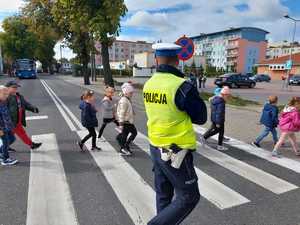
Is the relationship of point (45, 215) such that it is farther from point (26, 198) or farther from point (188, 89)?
point (188, 89)

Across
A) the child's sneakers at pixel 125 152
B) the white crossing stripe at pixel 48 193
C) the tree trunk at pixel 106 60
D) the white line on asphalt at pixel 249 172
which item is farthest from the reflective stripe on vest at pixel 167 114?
the tree trunk at pixel 106 60

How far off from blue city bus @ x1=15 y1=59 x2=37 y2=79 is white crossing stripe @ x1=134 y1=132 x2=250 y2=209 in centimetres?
4731

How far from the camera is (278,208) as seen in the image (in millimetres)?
3705

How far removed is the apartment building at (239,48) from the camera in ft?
303

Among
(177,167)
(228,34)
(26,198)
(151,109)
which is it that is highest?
(228,34)

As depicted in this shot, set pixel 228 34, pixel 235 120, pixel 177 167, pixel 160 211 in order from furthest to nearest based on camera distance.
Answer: pixel 228 34, pixel 235 120, pixel 160 211, pixel 177 167

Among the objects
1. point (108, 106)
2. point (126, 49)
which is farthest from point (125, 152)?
point (126, 49)

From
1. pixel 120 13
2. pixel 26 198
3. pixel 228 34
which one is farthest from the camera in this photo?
pixel 228 34

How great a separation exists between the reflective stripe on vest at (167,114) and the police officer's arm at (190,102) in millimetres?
42

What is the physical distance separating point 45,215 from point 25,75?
48175mm

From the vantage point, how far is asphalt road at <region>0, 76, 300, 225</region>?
3465mm

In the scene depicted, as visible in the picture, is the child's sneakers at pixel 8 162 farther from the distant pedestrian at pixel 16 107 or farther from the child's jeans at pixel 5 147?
the distant pedestrian at pixel 16 107

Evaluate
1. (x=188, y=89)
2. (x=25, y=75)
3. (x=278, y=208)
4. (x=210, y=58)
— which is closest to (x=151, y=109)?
(x=188, y=89)

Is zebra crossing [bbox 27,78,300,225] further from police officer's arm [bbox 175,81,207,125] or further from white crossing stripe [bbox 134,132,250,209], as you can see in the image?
police officer's arm [bbox 175,81,207,125]
